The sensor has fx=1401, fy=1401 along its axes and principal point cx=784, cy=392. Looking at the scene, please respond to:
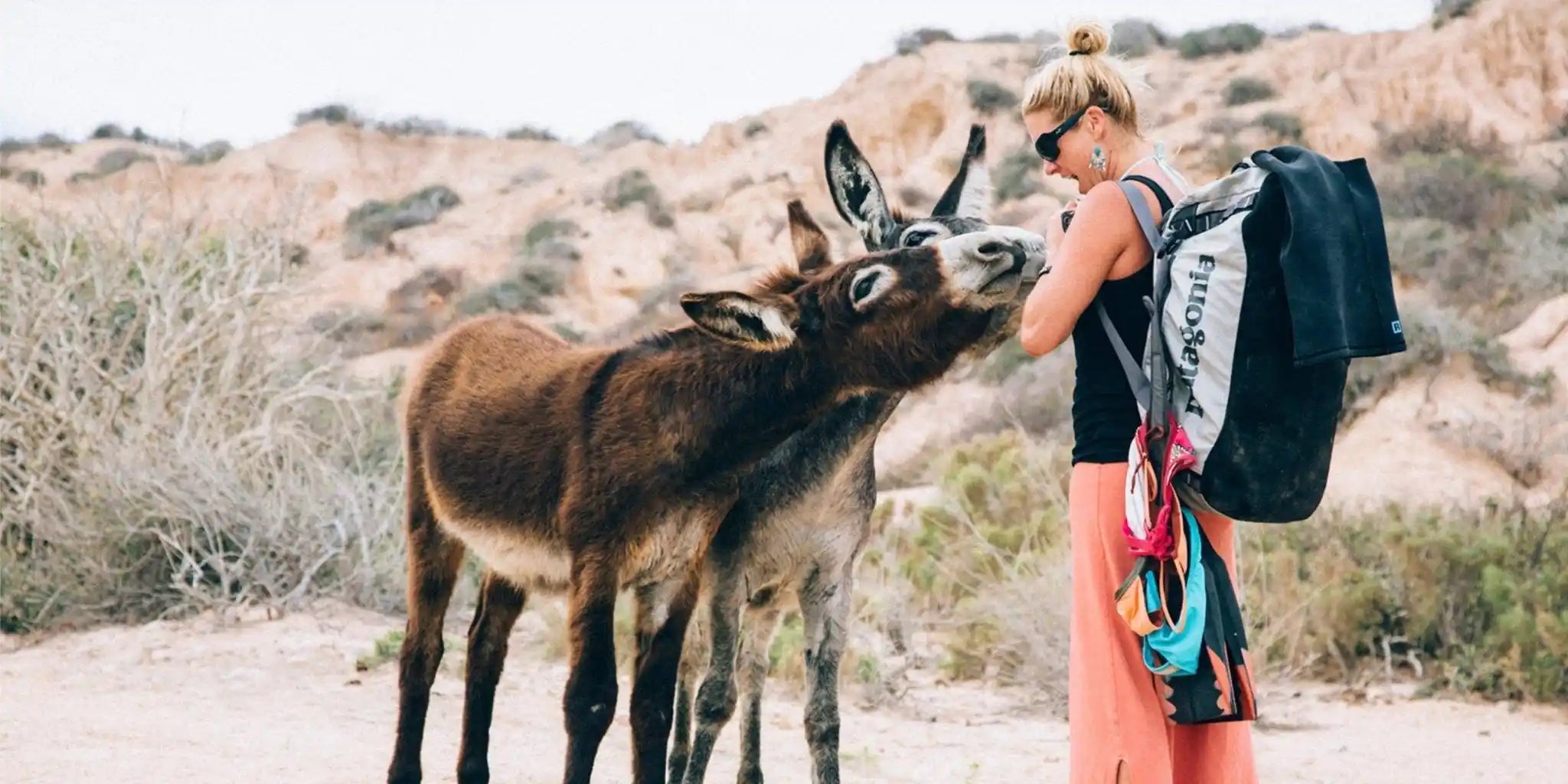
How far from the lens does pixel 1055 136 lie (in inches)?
118

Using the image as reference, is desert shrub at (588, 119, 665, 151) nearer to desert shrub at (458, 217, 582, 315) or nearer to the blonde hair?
desert shrub at (458, 217, 582, 315)

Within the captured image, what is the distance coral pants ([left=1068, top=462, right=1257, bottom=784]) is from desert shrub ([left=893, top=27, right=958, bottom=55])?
122 feet

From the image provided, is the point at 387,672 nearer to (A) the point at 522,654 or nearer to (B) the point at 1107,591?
(A) the point at 522,654

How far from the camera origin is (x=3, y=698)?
267 inches

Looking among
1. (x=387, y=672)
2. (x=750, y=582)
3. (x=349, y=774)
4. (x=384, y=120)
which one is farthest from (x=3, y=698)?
(x=384, y=120)

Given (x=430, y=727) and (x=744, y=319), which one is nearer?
(x=744, y=319)

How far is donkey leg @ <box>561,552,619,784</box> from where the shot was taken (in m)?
4.02

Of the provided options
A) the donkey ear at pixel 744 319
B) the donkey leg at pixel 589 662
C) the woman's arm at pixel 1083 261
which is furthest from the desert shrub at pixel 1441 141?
the woman's arm at pixel 1083 261

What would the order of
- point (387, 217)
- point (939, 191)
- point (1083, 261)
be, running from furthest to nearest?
point (387, 217) < point (939, 191) < point (1083, 261)

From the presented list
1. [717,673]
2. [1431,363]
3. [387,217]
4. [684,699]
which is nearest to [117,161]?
[387,217]

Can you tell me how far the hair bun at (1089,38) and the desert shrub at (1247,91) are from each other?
30.0 m

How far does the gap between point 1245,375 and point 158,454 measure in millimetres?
8104

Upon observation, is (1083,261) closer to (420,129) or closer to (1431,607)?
(1431,607)

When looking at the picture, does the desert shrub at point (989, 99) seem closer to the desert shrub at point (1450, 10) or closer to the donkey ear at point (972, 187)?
the desert shrub at point (1450, 10)
